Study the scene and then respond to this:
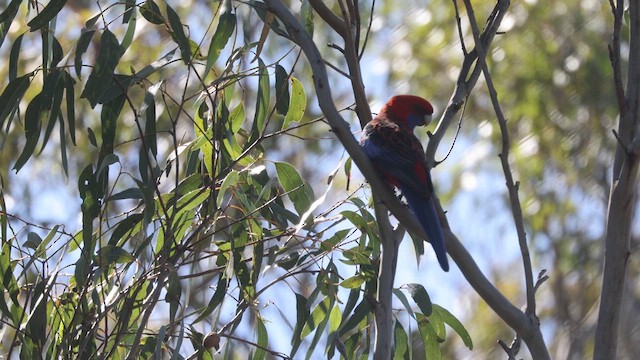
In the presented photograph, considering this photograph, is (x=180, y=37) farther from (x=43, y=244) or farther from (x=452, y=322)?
(x=452, y=322)

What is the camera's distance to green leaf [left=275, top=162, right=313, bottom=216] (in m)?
2.35

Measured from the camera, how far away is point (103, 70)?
2.17m

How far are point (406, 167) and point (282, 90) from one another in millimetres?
345

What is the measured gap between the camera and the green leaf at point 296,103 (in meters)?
2.41

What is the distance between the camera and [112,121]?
2.28 meters

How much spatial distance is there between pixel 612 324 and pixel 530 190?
350cm

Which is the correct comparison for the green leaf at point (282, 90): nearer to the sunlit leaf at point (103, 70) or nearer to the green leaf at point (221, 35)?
the green leaf at point (221, 35)

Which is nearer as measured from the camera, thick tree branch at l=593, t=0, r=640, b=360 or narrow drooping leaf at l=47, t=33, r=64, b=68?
thick tree branch at l=593, t=0, r=640, b=360

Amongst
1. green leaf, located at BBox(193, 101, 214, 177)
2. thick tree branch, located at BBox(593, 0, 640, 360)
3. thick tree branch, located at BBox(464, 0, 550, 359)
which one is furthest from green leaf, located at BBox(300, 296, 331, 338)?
thick tree branch, located at BBox(593, 0, 640, 360)

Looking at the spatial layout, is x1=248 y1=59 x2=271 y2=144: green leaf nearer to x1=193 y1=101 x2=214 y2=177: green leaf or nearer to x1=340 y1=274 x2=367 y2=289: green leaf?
x1=193 y1=101 x2=214 y2=177: green leaf

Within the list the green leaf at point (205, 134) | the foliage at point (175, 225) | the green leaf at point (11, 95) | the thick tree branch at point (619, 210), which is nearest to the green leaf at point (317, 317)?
the foliage at point (175, 225)

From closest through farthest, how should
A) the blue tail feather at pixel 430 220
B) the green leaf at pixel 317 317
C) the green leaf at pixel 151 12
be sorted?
the blue tail feather at pixel 430 220
the green leaf at pixel 151 12
the green leaf at pixel 317 317

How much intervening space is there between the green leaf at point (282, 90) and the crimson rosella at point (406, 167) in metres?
0.20

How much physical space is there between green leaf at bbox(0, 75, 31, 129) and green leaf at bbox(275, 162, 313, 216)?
0.60m
